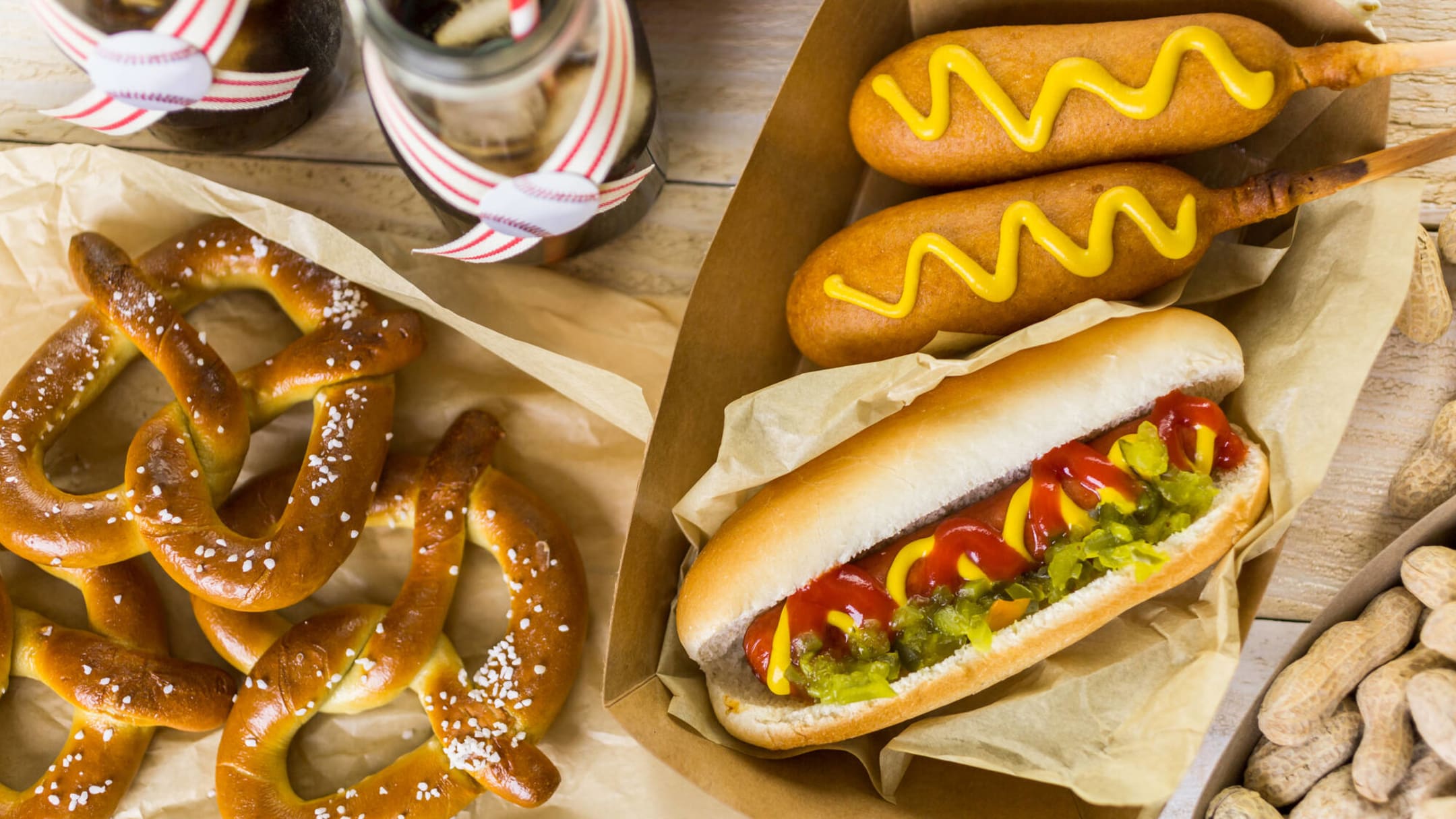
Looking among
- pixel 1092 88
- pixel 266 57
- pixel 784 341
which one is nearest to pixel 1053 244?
pixel 1092 88

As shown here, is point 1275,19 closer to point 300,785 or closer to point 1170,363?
point 1170,363

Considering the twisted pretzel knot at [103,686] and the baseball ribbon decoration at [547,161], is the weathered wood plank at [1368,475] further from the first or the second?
the twisted pretzel knot at [103,686]

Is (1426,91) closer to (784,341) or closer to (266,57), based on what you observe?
(784,341)

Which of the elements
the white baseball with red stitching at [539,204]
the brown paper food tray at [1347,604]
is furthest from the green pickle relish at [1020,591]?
the white baseball with red stitching at [539,204]

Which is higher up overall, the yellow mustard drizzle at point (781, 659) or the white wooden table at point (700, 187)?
the white wooden table at point (700, 187)

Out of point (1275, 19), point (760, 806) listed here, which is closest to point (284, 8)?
point (760, 806)

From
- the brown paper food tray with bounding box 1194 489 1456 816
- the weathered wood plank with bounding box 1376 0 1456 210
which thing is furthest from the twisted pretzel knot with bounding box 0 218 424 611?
the weathered wood plank with bounding box 1376 0 1456 210
